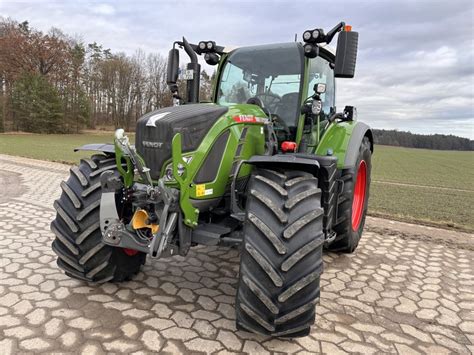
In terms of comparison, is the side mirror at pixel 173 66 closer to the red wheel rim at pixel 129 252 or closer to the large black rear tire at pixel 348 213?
the red wheel rim at pixel 129 252

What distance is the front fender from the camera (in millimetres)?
4109

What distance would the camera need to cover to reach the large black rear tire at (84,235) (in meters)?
3.23

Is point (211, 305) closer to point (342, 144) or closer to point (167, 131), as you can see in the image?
point (167, 131)

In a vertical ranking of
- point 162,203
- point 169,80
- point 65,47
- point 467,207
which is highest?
point 65,47

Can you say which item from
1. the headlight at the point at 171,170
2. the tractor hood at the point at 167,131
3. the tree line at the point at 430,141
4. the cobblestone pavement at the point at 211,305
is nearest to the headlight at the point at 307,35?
the tractor hood at the point at 167,131

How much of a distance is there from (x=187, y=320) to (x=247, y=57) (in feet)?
9.25

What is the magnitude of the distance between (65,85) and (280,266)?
1795 inches

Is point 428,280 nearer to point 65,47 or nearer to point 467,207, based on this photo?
point 467,207

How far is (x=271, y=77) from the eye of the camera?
3955 millimetres

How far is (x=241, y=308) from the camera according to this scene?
258cm

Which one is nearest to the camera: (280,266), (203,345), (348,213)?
(280,266)

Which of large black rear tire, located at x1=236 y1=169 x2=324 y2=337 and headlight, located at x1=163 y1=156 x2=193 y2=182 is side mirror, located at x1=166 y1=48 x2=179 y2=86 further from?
large black rear tire, located at x1=236 y1=169 x2=324 y2=337

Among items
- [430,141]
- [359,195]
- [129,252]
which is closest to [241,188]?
[129,252]

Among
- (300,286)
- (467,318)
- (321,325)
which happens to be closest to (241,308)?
(300,286)
